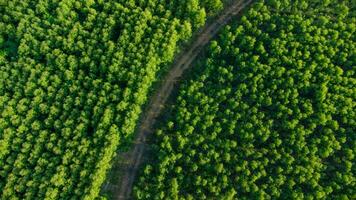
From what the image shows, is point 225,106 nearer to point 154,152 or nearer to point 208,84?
point 208,84

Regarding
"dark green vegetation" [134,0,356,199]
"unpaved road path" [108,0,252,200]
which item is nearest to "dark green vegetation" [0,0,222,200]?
"unpaved road path" [108,0,252,200]

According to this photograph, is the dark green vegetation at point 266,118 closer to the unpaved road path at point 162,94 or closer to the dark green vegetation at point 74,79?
the unpaved road path at point 162,94

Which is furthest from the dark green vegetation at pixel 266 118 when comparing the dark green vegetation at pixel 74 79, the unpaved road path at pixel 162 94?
the dark green vegetation at pixel 74 79

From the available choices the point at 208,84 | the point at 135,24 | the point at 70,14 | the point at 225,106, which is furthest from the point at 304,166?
the point at 70,14

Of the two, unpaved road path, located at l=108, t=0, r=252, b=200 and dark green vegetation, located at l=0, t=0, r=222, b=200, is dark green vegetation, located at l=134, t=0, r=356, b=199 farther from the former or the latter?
dark green vegetation, located at l=0, t=0, r=222, b=200

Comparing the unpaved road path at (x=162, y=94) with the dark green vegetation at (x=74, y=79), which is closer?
the dark green vegetation at (x=74, y=79)

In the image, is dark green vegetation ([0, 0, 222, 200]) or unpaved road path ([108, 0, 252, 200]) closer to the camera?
dark green vegetation ([0, 0, 222, 200])
